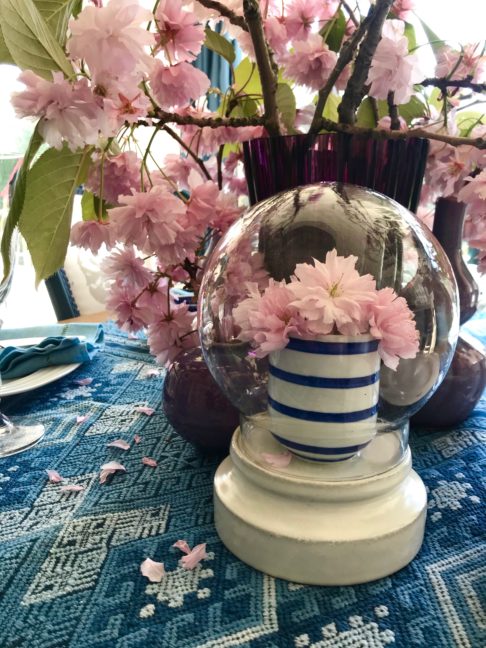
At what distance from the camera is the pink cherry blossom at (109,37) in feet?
0.94

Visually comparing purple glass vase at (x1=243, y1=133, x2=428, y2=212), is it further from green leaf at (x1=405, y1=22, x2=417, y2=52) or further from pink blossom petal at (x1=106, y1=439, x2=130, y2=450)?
pink blossom petal at (x1=106, y1=439, x2=130, y2=450)

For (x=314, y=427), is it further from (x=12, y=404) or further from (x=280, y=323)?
(x=12, y=404)

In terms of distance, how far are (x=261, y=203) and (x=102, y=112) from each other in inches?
6.1

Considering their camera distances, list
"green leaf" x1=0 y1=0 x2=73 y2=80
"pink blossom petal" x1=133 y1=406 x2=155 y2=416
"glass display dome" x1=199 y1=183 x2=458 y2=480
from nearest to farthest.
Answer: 1. "green leaf" x1=0 y1=0 x2=73 y2=80
2. "glass display dome" x1=199 y1=183 x2=458 y2=480
3. "pink blossom petal" x1=133 y1=406 x2=155 y2=416

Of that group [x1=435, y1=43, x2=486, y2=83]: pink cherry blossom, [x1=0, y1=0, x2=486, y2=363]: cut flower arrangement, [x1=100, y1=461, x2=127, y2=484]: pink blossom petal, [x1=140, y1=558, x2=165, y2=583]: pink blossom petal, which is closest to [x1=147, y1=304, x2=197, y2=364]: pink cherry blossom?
[x1=0, y1=0, x2=486, y2=363]: cut flower arrangement

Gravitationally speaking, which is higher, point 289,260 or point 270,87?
point 270,87

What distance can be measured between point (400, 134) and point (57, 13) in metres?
0.24

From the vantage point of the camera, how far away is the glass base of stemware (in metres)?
0.51

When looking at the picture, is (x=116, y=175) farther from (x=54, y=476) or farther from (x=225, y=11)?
(x=54, y=476)

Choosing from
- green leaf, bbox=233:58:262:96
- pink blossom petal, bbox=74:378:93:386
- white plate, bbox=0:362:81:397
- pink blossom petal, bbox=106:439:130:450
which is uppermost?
green leaf, bbox=233:58:262:96

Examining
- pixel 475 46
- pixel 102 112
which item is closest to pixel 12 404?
pixel 102 112

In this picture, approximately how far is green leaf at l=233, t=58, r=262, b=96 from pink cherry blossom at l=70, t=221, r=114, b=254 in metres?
0.18

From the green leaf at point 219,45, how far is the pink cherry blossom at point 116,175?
4.7 inches

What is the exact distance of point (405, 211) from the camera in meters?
0.42
